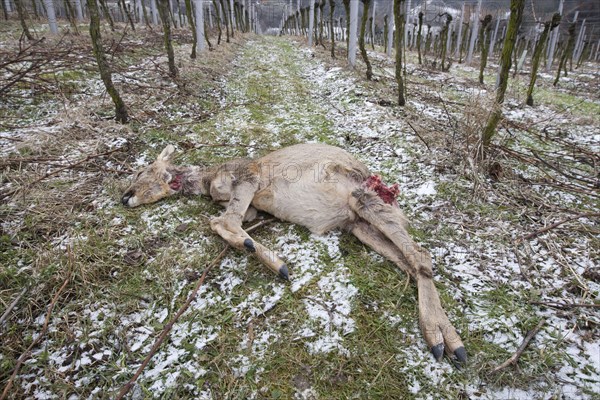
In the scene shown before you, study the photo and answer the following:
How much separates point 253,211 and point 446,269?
2.20m

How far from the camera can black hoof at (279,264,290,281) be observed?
9.25 ft

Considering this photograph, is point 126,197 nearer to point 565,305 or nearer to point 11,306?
point 11,306

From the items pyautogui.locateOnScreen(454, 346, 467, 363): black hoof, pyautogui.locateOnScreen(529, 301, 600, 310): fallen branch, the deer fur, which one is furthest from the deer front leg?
pyautogui.locateOnScreen(529, 301, 600, 310): fallen branch

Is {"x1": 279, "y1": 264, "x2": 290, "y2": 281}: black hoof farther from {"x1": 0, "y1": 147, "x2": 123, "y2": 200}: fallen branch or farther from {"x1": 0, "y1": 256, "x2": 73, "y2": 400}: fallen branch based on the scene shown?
{"x1": 0, "y1": 147, "x2": 123, "y2": 200}: fallen branch

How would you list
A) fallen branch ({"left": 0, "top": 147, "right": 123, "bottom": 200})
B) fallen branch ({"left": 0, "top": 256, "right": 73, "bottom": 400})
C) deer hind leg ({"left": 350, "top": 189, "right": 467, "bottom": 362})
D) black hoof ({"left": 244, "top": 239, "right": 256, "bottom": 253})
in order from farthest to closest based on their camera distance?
fallen branch ({"left": 0, "top": 147, "right": 123, "bottom": 200})
black hoof ({"left": 244, "top": 239, "right": 256, "bottom": 253})
deer hind leg ({"left": 350, "top": 189, "right": 467, "bottom": 362})
fallen branch ({"left": 0, "top": 256, "right": 73, "bottom": 400})

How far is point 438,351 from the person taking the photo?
2.16m

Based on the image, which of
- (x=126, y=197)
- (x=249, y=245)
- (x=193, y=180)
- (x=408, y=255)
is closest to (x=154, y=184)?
(x=126, y=197)

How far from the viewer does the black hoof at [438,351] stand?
84.7 inches

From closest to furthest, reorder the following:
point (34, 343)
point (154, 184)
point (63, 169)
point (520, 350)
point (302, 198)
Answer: point (520, 350)
point (34, 343)
point (302, 198)
point (154, 184)
point (63, 169)

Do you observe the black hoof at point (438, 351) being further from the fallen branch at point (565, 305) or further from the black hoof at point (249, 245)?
the black hoof at point (249, 245)

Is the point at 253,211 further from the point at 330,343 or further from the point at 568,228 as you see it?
the point at 568,228

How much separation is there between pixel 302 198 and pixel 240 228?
29.2 inches

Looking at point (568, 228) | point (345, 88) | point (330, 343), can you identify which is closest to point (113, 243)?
point (330, 343)

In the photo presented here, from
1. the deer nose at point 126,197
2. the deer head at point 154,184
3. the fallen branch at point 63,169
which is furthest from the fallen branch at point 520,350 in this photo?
the fallen branch at point 63,169
